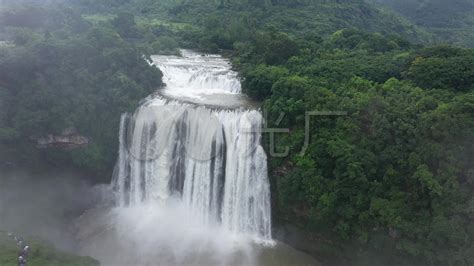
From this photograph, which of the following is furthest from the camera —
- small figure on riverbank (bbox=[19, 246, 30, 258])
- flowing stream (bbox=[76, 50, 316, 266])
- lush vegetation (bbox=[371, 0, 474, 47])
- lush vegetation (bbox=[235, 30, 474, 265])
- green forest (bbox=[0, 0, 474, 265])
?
lush vegetation (bbox=[371, 0, 474, 47])

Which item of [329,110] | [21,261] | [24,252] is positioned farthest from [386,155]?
[24,252]

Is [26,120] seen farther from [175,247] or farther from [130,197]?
[175,247]

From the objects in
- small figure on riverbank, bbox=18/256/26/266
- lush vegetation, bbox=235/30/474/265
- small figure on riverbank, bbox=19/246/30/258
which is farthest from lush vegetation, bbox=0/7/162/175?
small figure on riverbank, bbox=18/256/26/266

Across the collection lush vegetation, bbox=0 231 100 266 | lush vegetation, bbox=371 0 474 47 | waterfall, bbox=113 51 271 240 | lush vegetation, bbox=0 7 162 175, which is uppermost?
lush vegetation, bbox=371 0 474 47

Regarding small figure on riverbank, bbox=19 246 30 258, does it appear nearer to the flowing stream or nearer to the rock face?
the flowing stream

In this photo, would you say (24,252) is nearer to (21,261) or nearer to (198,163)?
(21,261)

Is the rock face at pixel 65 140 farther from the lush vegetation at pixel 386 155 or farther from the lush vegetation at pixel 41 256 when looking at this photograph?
the lush vegetation at pixel 386 155

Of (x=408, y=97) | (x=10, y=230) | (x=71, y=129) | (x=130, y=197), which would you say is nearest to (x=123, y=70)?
(x=71, y=129)
